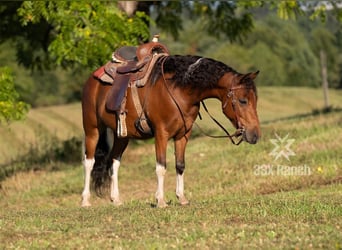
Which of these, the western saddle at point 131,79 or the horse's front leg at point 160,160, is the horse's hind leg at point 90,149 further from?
the horse's front leg at point 160,160

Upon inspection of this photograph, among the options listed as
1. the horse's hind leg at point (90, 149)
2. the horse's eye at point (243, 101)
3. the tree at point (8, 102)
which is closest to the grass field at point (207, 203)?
Result: the horse's hind leg at point (90, 149)

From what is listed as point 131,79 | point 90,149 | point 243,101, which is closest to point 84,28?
point 90,149

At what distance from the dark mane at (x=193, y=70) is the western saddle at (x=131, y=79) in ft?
1.15

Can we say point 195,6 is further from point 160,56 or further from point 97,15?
point 160,56

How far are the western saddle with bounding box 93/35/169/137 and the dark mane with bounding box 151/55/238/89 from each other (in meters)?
0.35

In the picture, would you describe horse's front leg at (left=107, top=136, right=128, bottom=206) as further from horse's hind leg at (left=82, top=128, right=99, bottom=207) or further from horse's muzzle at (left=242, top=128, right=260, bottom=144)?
horse's muzzle at (left=242, top=128, right=260, bottom=144)

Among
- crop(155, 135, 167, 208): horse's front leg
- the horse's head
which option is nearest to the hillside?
crop(155, 135, 167, 208): horse's front leg

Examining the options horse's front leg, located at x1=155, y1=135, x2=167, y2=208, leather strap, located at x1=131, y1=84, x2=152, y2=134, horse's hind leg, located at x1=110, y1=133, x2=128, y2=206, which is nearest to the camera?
horse's front leg, located at x1=155, y1=135, x2=167, y2=208

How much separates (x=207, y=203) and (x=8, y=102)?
6.16 m

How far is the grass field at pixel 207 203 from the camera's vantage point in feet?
24.4

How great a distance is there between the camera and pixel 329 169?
1511 centimetres

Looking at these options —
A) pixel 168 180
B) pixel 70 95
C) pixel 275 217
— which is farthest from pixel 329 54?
pixel 275 217

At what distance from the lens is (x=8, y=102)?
48.4ft

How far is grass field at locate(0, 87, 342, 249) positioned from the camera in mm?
7445
